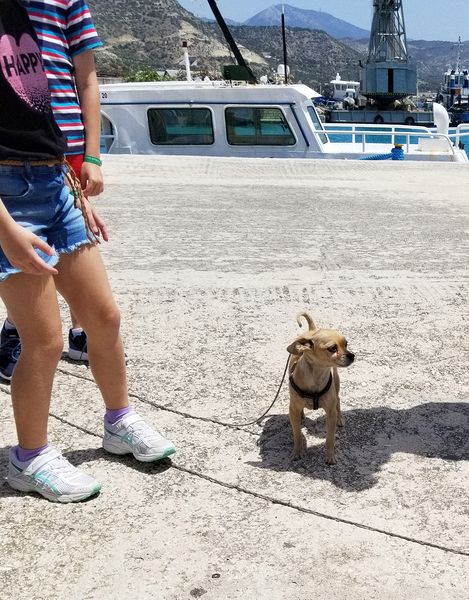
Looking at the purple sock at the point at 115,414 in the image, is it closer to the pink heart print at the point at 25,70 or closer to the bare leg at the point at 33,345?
the bare leg at the point at 33,345

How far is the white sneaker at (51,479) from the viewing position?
9.24ft

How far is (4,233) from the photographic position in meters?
2.38

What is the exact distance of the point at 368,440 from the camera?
11.0 feet

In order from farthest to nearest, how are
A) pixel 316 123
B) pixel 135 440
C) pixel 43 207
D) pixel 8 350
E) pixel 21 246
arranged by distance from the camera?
pixel 316 123 → pixel 8 350 → pixel 135 440 → pixel 43 207 → pixel 21 246

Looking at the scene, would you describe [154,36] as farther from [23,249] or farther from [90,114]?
[23,249]

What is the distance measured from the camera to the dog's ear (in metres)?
3.08

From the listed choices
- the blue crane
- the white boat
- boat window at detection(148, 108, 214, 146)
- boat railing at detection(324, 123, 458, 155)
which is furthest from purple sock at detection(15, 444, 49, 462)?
the blue crane

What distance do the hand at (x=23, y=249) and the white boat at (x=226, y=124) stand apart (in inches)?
557

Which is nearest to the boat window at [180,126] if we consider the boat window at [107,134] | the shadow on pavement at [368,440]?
the boat window at [107,134]

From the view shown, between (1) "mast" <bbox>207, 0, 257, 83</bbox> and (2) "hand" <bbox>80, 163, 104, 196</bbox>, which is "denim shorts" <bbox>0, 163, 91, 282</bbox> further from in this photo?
(1) "mast" <bbox>207, 0, 257, 83</bbox>

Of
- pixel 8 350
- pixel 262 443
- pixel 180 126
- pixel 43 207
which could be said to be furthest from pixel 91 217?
pixel 180 126

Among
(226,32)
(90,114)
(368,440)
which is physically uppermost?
(226,32)

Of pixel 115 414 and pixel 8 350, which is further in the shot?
pixel 8 350

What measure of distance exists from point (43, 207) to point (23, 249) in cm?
29
